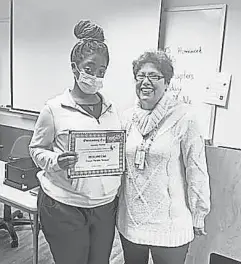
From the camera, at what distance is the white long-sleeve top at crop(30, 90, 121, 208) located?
60.2 inches

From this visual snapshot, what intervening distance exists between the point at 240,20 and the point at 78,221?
Result: 1.90 metres

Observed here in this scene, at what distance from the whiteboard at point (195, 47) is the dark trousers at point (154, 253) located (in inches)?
50.1

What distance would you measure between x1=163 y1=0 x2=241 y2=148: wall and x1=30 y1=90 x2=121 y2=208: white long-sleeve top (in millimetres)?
1410

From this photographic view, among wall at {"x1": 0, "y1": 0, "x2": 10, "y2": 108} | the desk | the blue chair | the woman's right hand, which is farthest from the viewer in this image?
wall at {"x1": 0, "y1": 0, "x2": 10, "y2": 108}

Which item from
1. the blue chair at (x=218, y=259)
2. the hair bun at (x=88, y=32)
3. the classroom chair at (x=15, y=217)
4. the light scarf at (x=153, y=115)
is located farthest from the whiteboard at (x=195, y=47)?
the classroom chair at (x=15, y=217)

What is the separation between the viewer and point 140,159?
157cm

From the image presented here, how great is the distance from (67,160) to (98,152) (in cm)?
15

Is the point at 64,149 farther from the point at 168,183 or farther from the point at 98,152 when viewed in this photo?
the point at 168,183

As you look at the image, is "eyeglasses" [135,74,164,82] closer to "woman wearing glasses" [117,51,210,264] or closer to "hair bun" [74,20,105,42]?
"woman wearing glasses" [117,51,210,264]

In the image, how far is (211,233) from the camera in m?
2.25

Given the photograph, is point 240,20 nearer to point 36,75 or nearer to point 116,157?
point 116,157

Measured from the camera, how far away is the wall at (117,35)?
9.84ft

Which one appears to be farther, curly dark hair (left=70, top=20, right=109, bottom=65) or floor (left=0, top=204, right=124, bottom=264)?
floor (left=0, top=204, right=124, bottom=264)

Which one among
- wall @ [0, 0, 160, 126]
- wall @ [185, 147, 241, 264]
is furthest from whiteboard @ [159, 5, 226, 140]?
wall @ [185, 147, 241, 264]
